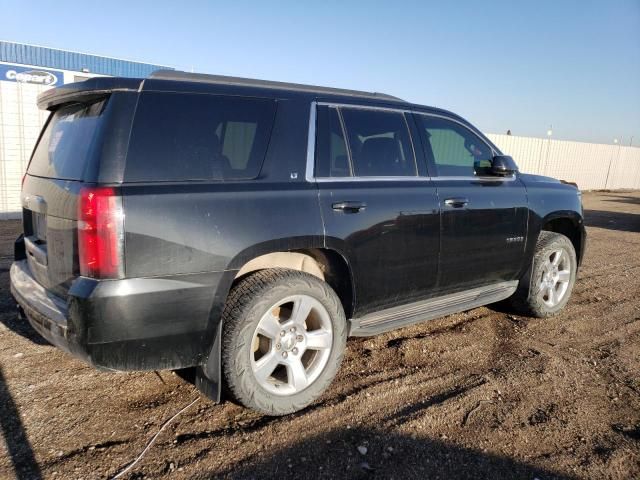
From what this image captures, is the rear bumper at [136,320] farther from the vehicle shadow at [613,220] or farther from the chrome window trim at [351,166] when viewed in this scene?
the vehicle shadow at [613,220]

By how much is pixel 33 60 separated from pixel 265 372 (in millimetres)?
27989

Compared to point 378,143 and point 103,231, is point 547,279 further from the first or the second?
point 103,231

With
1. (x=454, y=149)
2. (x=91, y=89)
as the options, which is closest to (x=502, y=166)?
(x=454, y=149)

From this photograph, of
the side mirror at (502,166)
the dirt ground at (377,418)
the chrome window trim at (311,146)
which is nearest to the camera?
the dirt ground at (377,418)

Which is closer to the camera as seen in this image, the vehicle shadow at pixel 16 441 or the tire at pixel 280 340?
the vehicle shadow at pixel 16 441

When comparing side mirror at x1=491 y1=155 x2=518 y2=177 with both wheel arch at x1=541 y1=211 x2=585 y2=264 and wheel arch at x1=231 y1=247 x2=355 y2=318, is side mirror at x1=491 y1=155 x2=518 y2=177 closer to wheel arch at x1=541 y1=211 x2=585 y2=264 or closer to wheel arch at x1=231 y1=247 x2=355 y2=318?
wheel arch at x1=541 y1=211 x2=585 y2=264

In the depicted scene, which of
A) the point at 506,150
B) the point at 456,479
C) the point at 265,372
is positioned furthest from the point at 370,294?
the point at 506,150

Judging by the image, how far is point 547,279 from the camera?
4969mm

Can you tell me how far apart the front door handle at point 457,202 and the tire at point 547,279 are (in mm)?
1241

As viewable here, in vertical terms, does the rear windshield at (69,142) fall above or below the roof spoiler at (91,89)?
below

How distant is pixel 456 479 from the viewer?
97.7 inches

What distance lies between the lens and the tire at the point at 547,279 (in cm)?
482

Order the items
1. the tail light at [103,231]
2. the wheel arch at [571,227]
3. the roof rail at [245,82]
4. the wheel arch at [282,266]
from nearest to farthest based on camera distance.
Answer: the tail light at [103,231] < the wheel arch at [282,266] < the roof rail at [245,82] < the wheel arch at [571,227]

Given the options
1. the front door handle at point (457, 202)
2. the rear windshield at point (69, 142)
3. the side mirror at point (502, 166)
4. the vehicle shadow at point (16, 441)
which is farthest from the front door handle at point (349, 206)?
the vehicle shadow at point (16, 441)
